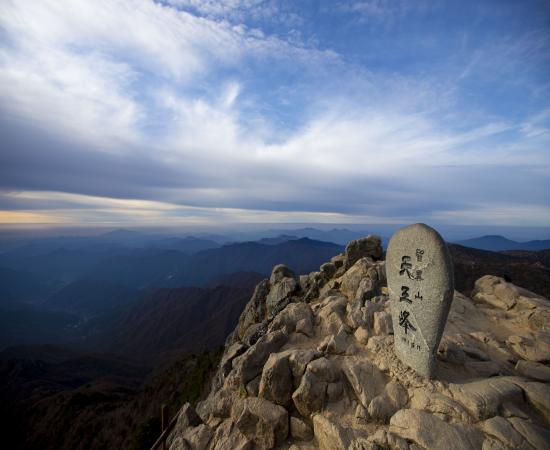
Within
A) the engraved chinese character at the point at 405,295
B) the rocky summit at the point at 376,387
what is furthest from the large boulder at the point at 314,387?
the engraved chinese character at the point at 405,295

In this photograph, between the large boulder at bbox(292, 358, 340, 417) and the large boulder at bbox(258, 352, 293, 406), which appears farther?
the large boulder at bbox(258, 352, 293, 406)

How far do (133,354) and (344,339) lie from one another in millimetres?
182766

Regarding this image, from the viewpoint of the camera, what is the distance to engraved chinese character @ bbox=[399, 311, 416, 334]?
38.7 feet

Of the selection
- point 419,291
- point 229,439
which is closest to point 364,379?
point 419,291

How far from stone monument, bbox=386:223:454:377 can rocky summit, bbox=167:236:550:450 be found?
84cm

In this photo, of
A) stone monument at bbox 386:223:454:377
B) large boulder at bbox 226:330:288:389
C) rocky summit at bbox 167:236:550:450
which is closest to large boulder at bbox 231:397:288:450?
rocky summit at bbox 167:236:550:450

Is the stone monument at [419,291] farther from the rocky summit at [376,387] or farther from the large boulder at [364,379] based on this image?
the large boulder at [364,379]

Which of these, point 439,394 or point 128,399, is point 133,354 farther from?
point 439,394

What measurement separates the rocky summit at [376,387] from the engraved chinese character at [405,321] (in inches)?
63.9

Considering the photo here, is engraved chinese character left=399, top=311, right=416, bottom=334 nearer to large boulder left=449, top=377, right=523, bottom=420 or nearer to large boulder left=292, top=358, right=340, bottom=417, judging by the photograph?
large boulder left=449, top=377, right=523, bottom=420

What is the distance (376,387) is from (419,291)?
428cm

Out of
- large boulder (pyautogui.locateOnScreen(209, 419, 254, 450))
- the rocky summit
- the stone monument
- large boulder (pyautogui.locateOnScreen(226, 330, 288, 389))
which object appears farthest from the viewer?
large boulder (pyautogui.locateOnScreen(226, 330, 288, 389))

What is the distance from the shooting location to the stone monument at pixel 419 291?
10883mm

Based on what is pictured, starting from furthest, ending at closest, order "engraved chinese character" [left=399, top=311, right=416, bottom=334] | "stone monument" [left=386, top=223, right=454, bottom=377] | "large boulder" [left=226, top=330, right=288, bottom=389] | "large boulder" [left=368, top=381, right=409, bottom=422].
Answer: "large boulder" [left=226, top=330, right=288, bottom=389] < "engraved chinese character" [left=399, top=311, right=416, bottom=334] < "stone monument" [left=386, top=223, right=454, bottom=377] < "large boulder" [left=368, top=381, right=409, bottom=422]
